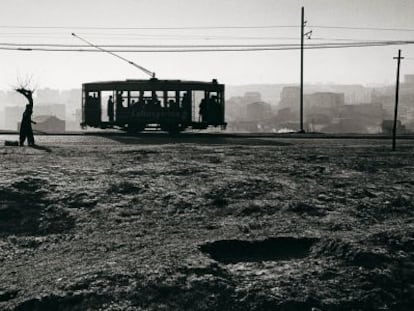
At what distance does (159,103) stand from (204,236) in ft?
57.1

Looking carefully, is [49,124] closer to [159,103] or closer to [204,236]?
[159,103]

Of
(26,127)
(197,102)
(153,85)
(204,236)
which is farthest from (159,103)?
(204,236)

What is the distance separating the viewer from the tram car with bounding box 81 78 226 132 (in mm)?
22516

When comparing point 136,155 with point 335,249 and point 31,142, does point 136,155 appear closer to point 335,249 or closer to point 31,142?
point 31,142

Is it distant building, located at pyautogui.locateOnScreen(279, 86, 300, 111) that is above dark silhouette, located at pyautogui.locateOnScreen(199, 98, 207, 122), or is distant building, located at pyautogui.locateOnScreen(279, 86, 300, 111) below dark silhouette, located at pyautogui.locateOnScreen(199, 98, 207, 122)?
above

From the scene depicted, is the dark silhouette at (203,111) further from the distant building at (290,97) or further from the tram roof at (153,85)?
the distant building at (290,97)

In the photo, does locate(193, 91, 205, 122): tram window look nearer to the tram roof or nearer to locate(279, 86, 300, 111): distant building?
the tram roof

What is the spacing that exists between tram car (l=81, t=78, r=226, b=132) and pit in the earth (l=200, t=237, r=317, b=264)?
1733 cm

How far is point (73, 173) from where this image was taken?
860 centimetres

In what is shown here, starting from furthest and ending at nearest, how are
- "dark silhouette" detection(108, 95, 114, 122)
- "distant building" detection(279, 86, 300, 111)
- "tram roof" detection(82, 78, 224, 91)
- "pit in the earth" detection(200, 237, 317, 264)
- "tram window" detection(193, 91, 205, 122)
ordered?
"distant building" detection(279, 86, 300, 111) → "tram window" detection(193, 91, 205, 122) → "dark silhouette" detection(108, 95, 114, 122) → "tram roof" detection(82, 78, 224, 91) → "pit in the earth" detection(200, 237, 317, 264)

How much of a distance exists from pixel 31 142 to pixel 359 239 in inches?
484

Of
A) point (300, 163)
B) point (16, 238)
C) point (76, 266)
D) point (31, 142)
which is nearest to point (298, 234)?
point (76, 266)

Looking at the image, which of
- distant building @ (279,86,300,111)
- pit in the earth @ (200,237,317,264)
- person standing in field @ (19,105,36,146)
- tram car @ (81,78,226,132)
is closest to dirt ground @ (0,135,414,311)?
pit in the earth @ (200,237,317,264)

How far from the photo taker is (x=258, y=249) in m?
5.43
